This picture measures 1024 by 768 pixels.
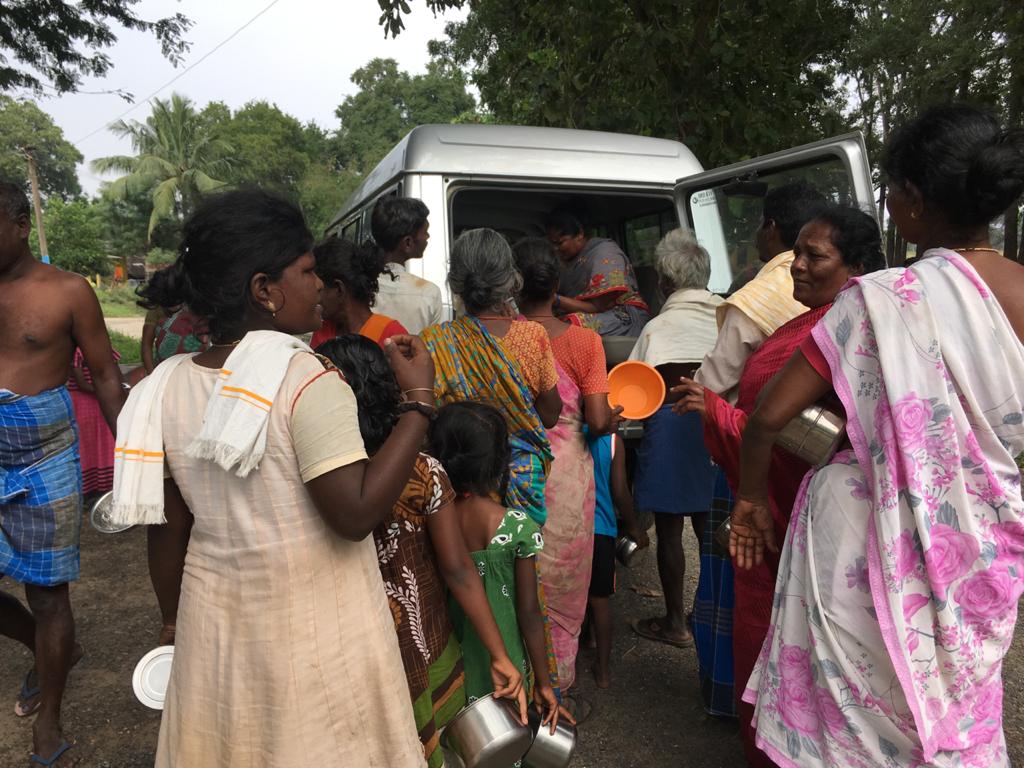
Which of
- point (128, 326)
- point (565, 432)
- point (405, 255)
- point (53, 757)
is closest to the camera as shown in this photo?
point (53, 757)

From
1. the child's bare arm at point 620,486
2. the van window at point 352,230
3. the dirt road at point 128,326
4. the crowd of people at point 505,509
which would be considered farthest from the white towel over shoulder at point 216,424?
the dirt road at point 128,326

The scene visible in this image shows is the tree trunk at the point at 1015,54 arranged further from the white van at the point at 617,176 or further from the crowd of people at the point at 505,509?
the crowd of people at the point at 505,509

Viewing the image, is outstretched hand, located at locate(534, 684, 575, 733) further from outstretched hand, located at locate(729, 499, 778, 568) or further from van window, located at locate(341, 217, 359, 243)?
van window, located at locate(341, 217, 359, 243)

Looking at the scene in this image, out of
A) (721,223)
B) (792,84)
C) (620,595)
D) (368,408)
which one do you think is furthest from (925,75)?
(368,408)

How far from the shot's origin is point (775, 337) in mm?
1994

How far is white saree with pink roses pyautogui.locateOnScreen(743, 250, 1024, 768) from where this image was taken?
1369 mm

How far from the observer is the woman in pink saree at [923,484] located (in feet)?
4.50

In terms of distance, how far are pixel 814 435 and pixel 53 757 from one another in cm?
254

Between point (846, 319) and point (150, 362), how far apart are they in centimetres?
397

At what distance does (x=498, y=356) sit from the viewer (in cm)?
229

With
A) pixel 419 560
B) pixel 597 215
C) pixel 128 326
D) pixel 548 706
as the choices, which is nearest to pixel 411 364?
pixel 419 560

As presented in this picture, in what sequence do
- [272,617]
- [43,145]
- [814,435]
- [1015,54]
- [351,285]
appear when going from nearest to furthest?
1. [272,617]
2. [814,435]
3. [351,285]
4. [1015,54]
5. [43,145]

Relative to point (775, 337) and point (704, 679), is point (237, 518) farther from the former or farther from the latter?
point (704, 679)

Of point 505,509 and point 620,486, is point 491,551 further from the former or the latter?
point 620,486
